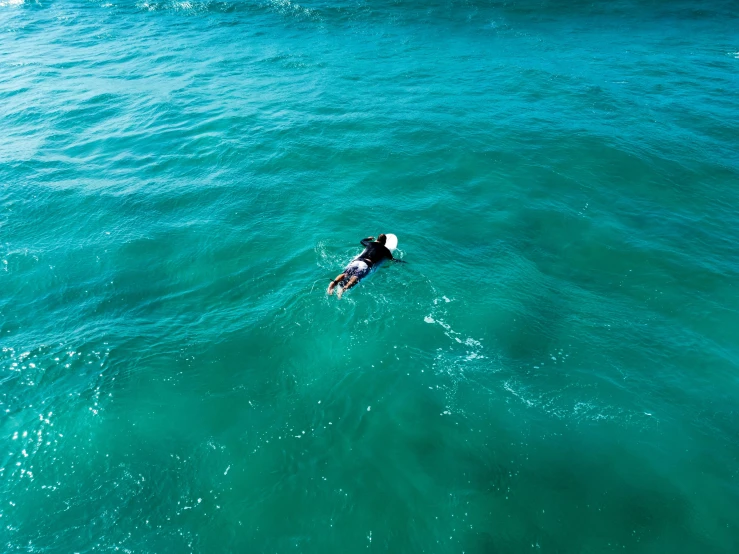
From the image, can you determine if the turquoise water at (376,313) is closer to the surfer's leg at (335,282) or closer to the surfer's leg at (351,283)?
the surfer's leg at (351,283)

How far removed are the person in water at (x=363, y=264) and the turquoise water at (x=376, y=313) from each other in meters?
2.60

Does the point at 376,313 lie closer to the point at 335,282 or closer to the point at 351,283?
the point at 351,283

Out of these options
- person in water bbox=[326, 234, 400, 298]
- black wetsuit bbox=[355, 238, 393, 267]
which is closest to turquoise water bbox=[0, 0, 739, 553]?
black wetsuit bbox=[355, 238, 393, 267]

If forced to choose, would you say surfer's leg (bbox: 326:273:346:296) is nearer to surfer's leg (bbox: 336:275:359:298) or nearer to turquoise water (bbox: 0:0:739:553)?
surfer's leg (bbox: 336:275:359:298)

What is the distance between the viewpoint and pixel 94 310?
36.3m

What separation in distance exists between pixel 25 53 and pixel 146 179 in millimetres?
59578

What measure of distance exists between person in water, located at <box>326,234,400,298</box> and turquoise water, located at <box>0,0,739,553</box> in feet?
8.52

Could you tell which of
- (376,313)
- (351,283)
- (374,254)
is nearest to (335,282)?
(351,283)

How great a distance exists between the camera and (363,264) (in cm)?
3316

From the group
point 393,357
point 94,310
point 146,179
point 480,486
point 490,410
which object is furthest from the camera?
point 146,179

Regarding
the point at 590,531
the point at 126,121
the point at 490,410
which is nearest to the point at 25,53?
the point at 126,121

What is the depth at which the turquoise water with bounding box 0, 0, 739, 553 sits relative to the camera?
2480 centimetres

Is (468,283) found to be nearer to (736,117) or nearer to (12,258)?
(12,258)

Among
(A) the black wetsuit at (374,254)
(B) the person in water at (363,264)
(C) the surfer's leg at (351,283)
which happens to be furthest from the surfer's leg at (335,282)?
(A) the black wetsuit at (374,254)
